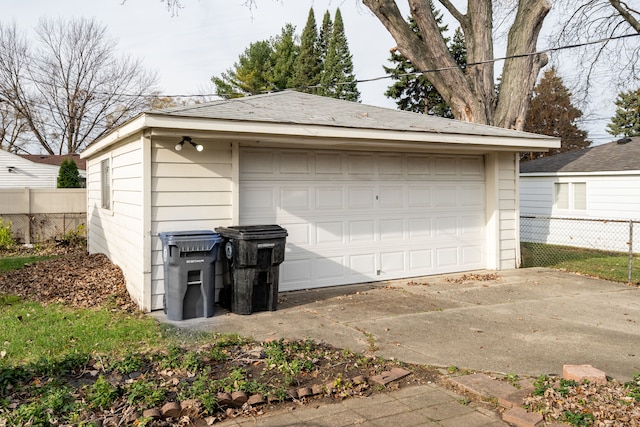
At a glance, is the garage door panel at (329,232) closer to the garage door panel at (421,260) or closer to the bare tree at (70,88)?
the garage door panel at (421,260)

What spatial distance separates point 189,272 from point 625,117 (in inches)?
1772

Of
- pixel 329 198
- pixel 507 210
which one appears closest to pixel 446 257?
pixel 507 210

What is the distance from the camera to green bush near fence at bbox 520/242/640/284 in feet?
32.9

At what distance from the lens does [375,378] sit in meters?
4.14

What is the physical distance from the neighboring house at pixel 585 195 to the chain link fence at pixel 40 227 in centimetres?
1301

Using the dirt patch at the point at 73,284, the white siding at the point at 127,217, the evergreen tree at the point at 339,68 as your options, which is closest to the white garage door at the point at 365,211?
the white siding at the point at 127,217

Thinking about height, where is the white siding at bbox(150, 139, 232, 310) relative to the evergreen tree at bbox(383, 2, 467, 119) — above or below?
below

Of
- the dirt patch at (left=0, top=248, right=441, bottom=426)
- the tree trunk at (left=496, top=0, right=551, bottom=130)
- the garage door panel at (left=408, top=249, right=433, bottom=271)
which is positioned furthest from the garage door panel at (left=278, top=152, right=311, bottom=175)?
the tree trunk at (left=496, top=0, right=551, bottom=130)

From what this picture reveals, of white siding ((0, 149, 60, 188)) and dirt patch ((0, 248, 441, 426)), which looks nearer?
dirt patch ((0, 248, 441, 426))

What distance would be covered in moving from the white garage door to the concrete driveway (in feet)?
1.43

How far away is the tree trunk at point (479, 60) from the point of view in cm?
1440

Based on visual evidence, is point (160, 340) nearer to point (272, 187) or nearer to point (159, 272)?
point (159, 272)

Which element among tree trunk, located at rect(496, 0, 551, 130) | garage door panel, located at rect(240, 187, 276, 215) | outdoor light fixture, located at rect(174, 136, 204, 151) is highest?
tree trunk, located at rect(496, 0, 551, 130)

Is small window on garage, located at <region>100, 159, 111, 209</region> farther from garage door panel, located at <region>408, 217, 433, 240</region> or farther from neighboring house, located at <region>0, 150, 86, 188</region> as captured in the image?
neighboring house, located at <region>0, 150, 86, 188</region>
